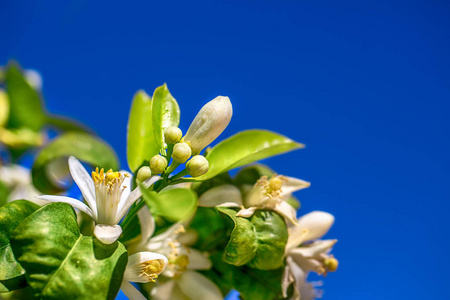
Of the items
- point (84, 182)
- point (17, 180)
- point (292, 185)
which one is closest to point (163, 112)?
point (84, 182)

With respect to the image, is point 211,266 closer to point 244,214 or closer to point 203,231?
point 203,231

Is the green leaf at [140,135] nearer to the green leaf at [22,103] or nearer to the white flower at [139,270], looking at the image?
the white flower at [139,270]

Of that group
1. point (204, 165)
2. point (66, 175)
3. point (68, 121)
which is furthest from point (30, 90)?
point (204, 165)

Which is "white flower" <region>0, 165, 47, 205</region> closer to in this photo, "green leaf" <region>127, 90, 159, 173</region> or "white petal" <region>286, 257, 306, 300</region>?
"green leaf" <region>127, 90, 159, 173</region>

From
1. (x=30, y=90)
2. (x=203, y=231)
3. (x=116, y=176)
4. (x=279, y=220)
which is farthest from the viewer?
(x=30, y=90)

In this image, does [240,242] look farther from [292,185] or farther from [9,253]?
[9,253]
